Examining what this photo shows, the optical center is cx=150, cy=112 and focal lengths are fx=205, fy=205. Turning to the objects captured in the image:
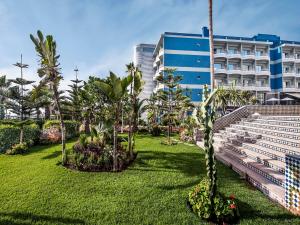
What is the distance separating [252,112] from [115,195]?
11085 mm

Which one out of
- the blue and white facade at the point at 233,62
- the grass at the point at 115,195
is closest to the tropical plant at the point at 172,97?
the grass at the point at 115,195

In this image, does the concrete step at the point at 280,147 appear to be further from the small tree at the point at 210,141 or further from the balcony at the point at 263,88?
the balcony at the point at 263,88

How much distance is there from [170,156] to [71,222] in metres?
5.16

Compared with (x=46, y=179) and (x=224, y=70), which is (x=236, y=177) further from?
(x=224, y=70)

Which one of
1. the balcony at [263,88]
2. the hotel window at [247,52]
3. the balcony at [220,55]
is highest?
the hotel window at [247,52]

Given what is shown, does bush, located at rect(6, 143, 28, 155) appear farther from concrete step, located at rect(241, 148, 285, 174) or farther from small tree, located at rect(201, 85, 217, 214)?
concrete step, located at rect(241, 148, 285, 174)

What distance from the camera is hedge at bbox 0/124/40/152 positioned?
10102 millimetres

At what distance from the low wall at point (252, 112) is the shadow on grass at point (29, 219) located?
32.5 ft

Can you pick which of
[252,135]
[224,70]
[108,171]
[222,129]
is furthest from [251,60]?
[108,171]

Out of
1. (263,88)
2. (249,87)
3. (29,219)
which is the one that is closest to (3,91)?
(29,219)

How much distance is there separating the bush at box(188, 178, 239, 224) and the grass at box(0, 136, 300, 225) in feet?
0.58

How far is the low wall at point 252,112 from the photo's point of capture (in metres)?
12.1

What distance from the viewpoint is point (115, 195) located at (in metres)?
5.04

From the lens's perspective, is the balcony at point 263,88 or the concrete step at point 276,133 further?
the balcony at point 263,88
